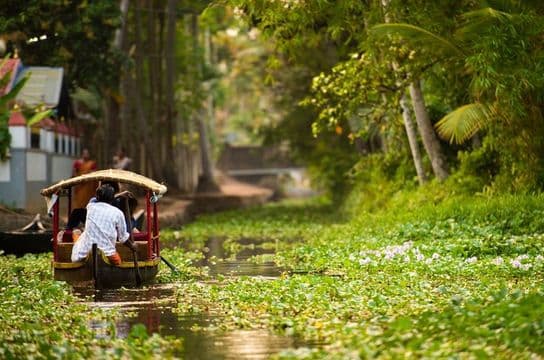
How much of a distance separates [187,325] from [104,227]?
5181 mm

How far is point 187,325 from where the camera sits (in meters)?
15.4

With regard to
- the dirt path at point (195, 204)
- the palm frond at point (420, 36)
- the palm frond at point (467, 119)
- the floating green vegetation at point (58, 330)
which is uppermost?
the palm frond at point (420, 36)

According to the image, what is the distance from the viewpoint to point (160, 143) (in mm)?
54500

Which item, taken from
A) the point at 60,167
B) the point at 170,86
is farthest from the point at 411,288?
the point at 170,86

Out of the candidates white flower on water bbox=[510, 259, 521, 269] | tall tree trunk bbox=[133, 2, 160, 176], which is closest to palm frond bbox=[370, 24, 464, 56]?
white flower on water bbox=[510, 259, 521, 269]

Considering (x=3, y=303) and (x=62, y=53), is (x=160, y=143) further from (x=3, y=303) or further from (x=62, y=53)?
(x=3, y=303)

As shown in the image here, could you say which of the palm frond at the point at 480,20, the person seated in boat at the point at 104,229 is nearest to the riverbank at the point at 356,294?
the person seated in boat at the point at 104,229

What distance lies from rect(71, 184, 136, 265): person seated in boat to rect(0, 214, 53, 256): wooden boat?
25.8 ft

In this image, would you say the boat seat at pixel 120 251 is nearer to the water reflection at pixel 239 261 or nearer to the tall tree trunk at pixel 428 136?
the water reflection at pixel 239 261

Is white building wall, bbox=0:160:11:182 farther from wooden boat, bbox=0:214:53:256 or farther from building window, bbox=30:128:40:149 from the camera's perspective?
wooden boat, bbox=0:214:53:256

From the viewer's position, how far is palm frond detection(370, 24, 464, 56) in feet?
83.0

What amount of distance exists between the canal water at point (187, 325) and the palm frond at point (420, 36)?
18.2 feet

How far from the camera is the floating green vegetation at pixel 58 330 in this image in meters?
12.6

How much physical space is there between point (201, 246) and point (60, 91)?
33.2ft
